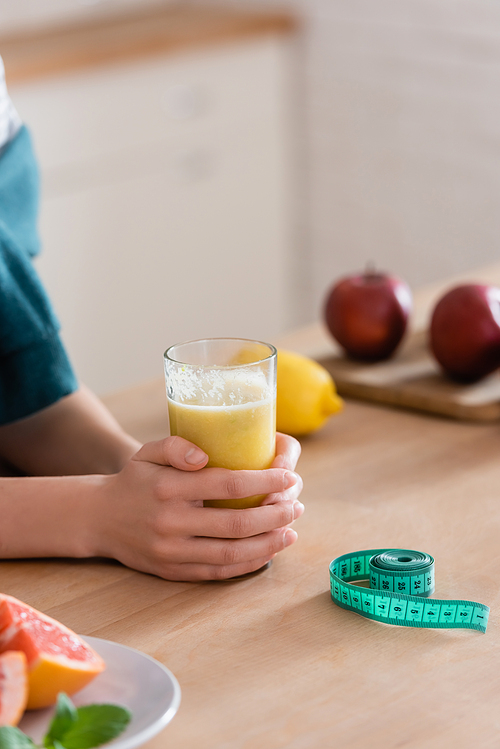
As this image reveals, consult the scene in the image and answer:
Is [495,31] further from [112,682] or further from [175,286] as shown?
[112,682]

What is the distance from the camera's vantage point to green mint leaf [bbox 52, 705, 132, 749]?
1.84 ft

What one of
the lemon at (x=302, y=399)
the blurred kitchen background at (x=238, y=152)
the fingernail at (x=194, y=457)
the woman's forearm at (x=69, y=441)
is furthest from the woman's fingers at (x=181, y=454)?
the blurred kitchen background at (x=238, y=152)

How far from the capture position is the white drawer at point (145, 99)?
270 cm

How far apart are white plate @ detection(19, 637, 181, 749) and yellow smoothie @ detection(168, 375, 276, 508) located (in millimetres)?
190

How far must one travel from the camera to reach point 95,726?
57 cm

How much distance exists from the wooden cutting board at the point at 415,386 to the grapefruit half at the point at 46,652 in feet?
2.17

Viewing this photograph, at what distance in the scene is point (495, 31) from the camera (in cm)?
273

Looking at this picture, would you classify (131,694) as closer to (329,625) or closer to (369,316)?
(329,625)

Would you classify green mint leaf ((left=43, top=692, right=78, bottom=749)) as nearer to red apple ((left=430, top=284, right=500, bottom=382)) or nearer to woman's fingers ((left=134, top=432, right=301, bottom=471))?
woman's fingers ((left=134, top=432, right=301, bottom=471))

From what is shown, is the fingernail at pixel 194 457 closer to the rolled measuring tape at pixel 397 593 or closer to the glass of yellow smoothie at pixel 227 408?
the glass of yellow smoothie at pixel 227 408

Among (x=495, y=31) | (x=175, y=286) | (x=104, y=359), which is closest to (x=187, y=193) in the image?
(x=175, y=286)

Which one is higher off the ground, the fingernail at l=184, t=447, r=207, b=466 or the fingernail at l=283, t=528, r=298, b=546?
the fingernail at l=184, t=447, r=207, b=466

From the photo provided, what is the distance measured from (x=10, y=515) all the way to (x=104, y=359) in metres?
2.20

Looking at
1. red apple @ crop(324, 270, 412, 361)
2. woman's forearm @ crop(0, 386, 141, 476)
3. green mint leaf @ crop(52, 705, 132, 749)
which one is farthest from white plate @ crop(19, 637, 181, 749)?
red apple @ crop(324, 270, 412, 361)
